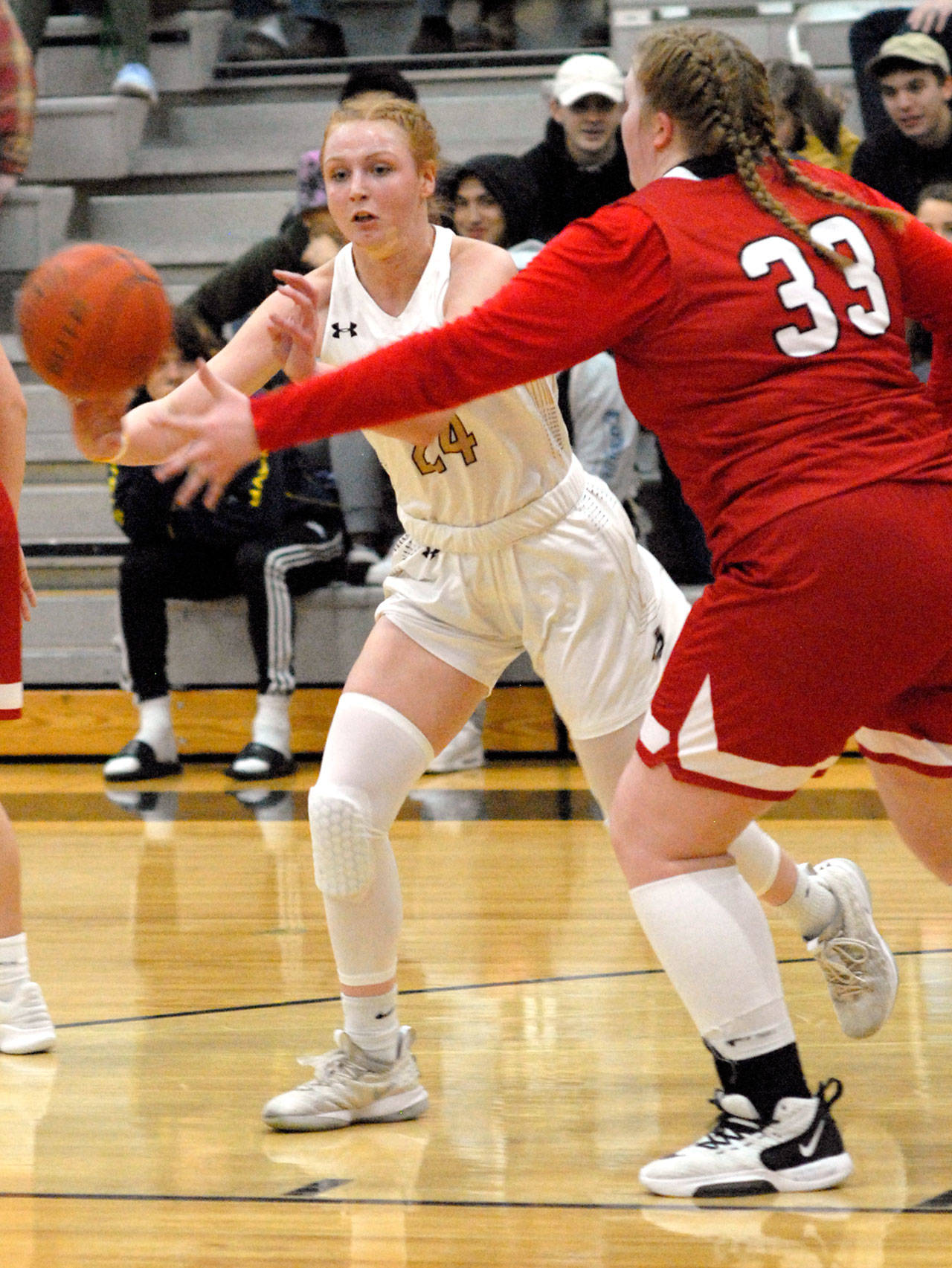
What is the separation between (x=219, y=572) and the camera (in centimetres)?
663

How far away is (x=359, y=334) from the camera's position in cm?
315

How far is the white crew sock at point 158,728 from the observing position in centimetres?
642

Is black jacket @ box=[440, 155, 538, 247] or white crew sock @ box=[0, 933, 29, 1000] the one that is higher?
black jacket @ box=[440, 155, 538, 247]

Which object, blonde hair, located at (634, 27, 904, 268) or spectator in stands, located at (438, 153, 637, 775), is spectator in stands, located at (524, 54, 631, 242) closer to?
spectator in stands, located at (438, 153, 637, 775)

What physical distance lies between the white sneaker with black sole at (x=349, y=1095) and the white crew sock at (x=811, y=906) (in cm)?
78

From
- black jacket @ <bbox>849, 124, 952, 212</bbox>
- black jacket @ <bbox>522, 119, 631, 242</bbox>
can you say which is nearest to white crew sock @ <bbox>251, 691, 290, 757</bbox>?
black jacket @ <bbox>522, 119, 631, 242</bbox>

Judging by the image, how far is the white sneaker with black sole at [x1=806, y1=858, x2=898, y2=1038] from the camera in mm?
3182

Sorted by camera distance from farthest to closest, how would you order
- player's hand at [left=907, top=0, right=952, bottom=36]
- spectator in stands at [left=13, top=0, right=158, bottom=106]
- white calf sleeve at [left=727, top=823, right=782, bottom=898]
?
spectator in stands at [left=13, top=0, right=158, bottom=106]
player's hand at [left=907, top=0, right=952, bottom=36]
white calf sleeve at [left=727, top=823, right=782, bottom=898]

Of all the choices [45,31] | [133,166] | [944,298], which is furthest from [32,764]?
[944,298]

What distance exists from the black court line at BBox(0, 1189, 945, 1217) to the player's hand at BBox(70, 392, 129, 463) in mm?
1211

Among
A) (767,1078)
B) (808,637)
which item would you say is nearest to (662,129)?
(808,637)

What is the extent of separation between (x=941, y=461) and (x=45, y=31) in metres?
7.66

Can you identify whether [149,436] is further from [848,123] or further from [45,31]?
[45,31]

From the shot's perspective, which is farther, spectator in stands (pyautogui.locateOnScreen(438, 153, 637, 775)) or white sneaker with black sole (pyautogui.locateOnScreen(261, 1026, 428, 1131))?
spectator in stands (pyautogui.locateOnScreen(438, 153, 637, 775))
